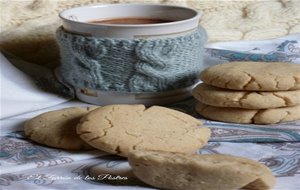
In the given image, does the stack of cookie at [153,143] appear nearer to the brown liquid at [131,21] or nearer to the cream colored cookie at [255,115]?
the cream colored cookie at [255,115]

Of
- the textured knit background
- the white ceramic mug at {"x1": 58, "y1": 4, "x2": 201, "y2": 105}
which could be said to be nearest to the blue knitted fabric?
the white ceramic mug at {"x1": 58, "y1": 4, "x2": 201, "y2": 105}

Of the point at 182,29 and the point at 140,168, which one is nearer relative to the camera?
the point at 140,168

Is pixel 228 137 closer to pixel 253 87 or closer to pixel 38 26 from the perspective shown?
pixel 253 87

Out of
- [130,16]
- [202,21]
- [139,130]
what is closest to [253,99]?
[139,130]

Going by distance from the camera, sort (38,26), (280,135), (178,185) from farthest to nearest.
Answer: (38,26) < (280,135) < (178,185)

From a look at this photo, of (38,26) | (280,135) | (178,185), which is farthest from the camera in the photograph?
(38,26)

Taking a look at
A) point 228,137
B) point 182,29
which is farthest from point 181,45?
point 228,137

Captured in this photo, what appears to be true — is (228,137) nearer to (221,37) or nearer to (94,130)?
(94,130)

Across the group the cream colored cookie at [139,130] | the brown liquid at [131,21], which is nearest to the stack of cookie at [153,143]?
the cream colored cookie at [139,130]
